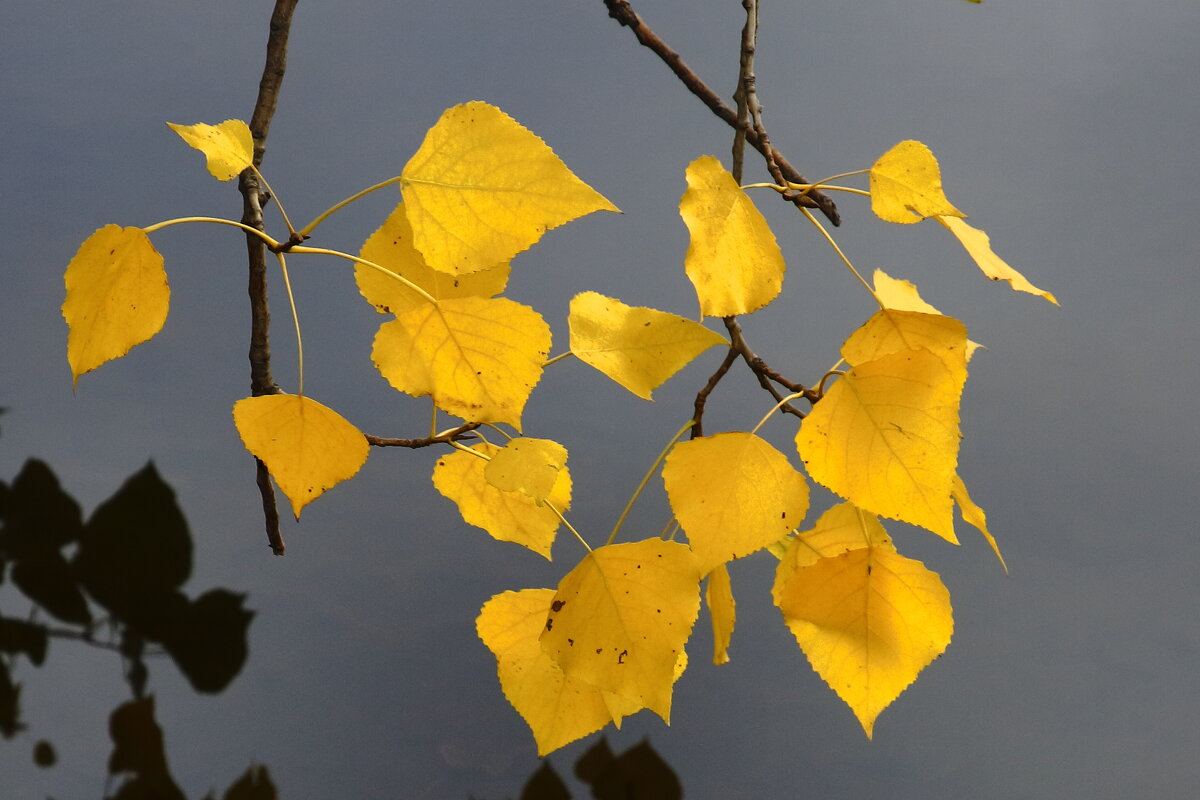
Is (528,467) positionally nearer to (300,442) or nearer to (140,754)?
(300,442)

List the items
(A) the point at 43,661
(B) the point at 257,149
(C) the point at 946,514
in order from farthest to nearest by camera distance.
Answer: (A) the point at 43,661 → (B) the point at 257,149 → (C) the point at 946,514

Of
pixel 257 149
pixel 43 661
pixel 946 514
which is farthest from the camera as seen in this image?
pixel 43 661

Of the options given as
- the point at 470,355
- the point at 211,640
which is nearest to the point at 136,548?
the point at 211,640

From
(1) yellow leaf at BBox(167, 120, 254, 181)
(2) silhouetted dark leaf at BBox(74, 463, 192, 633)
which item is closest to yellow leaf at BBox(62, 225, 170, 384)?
(1) yellow leaf at BBox(167, 120, 254, 181)

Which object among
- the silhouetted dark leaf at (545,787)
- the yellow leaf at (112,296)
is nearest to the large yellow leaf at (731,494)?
the yellow leaf at (112,296)

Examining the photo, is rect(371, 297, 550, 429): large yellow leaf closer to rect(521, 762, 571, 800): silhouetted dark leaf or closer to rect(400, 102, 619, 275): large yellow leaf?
rect(400, 102, 619, 275): large yellow leaf

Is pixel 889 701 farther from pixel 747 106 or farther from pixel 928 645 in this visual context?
pixel 747 106

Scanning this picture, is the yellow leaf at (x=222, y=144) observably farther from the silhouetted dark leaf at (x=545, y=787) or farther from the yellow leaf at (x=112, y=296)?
the silhouetted dark leaf at (x=545, y=787)

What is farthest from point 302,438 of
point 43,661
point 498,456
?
point 43,661
